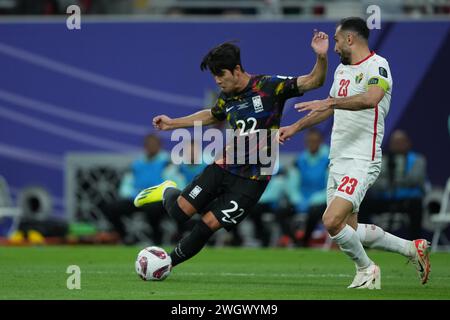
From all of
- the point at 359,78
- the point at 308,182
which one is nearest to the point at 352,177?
the point at 359,78

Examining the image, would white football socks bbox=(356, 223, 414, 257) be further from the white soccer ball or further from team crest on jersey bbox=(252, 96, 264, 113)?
the white soccer ball

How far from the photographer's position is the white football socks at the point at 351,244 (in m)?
10.8

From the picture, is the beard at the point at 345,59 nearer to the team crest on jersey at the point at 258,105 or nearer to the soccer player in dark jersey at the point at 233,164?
the soccer player in dark jersey at the point at 233,164

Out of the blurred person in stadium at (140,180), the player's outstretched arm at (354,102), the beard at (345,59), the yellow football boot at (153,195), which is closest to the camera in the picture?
the player's outstretched arm at (354,102)

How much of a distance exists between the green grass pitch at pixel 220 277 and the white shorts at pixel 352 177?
95 centimetres

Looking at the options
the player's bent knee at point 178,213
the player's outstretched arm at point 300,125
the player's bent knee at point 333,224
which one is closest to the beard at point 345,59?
the player's outstretched arm at point 300,125

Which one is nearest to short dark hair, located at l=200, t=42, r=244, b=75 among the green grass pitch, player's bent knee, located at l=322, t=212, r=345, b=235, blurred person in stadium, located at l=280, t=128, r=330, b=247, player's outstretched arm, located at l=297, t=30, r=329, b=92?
player's outstretched arm, located at l=297, t=30, r=329, b=92

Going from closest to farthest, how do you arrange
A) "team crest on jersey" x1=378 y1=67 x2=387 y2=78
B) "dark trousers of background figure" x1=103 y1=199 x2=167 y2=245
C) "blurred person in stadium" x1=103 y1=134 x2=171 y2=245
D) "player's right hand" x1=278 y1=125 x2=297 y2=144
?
"player's right hand" x1=278 y1=125 x2=297 y2=144 → "team crest on jersey" x1=378 y1=67 x2=387 y2=78 → "dark trousers of background figure" x1=103 y1=199 x2=167 y2=245 → "blurred person in stadium" x1=103 y1=134 x2=171 y2=245

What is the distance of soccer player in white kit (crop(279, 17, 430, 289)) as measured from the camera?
10.8 m

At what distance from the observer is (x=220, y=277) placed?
12.6 meters

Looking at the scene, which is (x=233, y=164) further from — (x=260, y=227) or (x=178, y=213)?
(x=260, y=227)

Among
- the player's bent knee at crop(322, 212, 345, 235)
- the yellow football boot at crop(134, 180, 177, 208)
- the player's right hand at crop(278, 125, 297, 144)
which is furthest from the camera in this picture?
the yellow football boot at crop(134, 180, 177, 208)

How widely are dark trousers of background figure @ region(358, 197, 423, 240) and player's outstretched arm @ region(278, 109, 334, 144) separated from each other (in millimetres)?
9116
